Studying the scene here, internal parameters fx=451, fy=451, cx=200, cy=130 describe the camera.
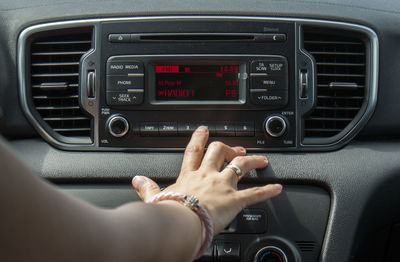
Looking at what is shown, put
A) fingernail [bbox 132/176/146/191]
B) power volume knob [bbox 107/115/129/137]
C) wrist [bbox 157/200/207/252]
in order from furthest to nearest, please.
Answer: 1. power volume knob [bbox 107/115/129/137]
2. fingernail [bbox 132/176/146/191]
3. wrist [bbox 157/200/207/252]

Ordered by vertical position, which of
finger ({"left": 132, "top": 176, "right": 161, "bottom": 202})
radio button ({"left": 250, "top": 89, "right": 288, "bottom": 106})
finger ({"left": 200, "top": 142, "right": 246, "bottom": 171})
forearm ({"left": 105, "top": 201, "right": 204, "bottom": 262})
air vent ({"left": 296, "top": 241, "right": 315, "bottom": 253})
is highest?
radio button ({"left": 250, "top": 89, "right": 288, "bottom": 106})

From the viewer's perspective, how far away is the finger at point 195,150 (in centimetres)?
156

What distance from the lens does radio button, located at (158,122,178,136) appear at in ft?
5.57

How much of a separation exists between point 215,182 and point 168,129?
1.23 ft

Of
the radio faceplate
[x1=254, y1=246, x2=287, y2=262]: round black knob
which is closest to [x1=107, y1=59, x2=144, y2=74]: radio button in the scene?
the radio faceplate

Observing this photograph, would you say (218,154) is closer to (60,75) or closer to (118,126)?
(118,126)

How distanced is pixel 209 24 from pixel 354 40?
0.57 metres

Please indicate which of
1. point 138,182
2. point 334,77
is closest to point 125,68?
point 138,182

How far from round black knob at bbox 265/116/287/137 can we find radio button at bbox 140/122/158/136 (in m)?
0.42

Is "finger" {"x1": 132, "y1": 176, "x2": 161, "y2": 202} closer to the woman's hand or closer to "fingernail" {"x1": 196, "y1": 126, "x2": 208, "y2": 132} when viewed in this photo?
the woman's hand

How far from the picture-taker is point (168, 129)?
170 centimetres

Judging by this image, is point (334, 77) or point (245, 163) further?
point (334, 77)

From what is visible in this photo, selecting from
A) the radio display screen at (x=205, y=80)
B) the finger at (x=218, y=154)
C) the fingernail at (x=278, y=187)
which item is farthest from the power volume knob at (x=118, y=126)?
the fingernail at (x=278, y=187)

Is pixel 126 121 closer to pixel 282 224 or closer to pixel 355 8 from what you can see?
pixel 282 224
